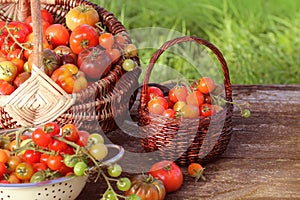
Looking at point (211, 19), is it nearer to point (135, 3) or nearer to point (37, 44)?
point (135, 3)

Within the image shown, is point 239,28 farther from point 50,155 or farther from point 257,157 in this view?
point 50,155

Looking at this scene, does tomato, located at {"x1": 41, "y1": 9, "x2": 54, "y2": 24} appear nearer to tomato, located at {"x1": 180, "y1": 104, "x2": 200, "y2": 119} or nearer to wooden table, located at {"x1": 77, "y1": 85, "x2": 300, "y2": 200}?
wooden table, located at {"x1": 77, "y1": 85, "x2": 300, "y2": 200}

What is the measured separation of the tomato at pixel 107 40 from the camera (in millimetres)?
2408

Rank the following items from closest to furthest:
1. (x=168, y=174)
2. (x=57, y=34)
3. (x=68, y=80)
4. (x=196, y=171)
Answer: (x=168, y=174) < (x=196, y=171) < (x=68, y=80) < (x=57, y=34)

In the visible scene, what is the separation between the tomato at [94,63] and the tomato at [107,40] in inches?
1.5

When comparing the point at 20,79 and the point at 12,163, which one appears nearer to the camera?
the point at 12,163

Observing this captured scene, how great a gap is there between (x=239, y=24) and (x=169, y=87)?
234cm

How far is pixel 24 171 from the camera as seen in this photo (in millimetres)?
1760

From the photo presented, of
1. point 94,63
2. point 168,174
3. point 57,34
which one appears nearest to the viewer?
point 168,174

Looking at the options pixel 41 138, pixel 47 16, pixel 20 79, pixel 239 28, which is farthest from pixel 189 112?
pixel 239 28

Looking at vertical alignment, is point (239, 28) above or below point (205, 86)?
below

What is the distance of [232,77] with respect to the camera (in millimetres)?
3951

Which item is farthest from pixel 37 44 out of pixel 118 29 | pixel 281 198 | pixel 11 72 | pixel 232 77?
pixel 232 77

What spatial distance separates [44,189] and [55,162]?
82 mm
